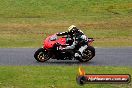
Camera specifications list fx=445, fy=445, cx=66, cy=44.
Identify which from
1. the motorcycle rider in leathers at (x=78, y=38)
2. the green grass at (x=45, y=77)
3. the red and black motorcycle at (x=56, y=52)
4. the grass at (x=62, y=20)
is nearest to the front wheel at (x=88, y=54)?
the red and black motorcycle at (x=56, y=52)

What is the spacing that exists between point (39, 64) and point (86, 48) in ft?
7.21

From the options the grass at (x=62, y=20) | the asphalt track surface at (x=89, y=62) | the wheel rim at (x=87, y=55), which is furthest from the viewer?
the grass at (x=62, y=20)

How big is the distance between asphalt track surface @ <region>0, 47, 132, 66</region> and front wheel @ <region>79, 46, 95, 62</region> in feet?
0.75

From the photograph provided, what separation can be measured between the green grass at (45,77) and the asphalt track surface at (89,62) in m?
2.25

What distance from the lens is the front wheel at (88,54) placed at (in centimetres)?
1962

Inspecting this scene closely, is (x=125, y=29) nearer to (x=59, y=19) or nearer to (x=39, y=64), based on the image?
(x=59, y=19)

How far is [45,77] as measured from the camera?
49.8 ft

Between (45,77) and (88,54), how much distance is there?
4.94 metres

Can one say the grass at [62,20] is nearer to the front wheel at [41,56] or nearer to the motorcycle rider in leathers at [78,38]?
the front wheel at [41,56]

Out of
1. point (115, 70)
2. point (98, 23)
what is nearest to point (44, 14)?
point (98, 23)

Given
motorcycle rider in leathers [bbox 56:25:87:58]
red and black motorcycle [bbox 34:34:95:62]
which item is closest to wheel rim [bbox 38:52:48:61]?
red and black motorcycle [bbox 34:34:95:62]

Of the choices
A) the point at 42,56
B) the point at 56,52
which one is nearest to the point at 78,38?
the point at 56,52

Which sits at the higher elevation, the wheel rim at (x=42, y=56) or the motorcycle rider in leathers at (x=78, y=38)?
the motorcycle rider in leathers at (x=78, y=38)

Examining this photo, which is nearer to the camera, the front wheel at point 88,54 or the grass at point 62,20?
Answer: the front wheel at point 88,54
